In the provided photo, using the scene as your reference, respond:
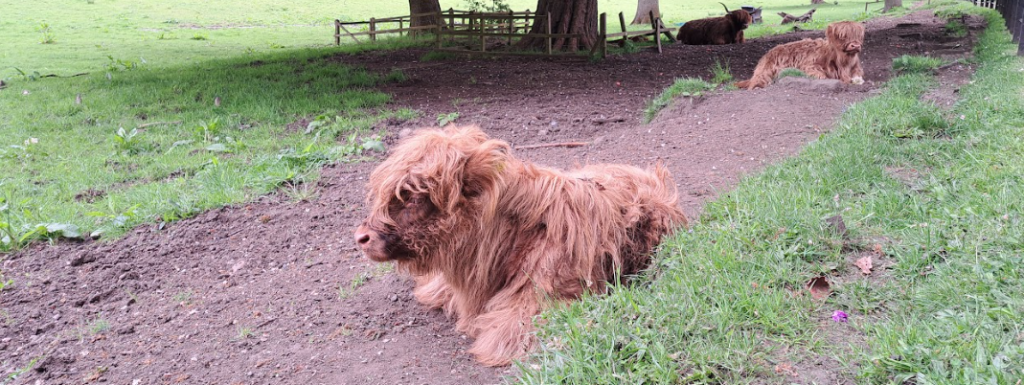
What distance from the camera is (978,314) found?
2.85 meters

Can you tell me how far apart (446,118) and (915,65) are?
7055mm

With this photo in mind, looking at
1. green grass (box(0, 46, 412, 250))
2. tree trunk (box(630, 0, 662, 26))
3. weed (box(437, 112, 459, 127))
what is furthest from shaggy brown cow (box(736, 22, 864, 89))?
tree trunk (box(630, 0, 662, 26))

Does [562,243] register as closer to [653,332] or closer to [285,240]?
[653,332]

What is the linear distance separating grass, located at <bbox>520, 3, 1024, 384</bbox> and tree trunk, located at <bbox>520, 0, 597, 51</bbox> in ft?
40.1

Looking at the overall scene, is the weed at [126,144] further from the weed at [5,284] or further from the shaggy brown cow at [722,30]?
the shaggy brown cow at [722,30]

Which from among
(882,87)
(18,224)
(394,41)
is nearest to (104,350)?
(18,224)

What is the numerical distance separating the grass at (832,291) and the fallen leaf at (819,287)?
1.1 inches

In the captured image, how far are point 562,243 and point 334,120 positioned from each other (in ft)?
23.3

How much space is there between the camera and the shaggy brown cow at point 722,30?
19.5 metres

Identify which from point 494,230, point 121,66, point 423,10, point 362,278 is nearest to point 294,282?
point 362,278

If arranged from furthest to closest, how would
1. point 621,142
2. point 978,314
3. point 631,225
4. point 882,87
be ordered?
1. point 882,87
2. point 621,142
3. point 631,225
4. point 978,314

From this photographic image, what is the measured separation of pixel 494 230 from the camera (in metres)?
4.00

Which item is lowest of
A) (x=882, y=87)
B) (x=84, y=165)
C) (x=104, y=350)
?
(x=104, y=350)

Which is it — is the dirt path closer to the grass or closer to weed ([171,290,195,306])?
Result: weed ([171,290,195,306])
